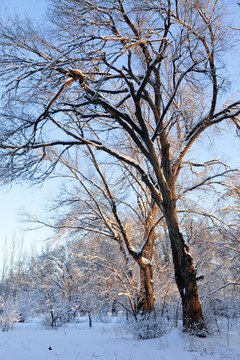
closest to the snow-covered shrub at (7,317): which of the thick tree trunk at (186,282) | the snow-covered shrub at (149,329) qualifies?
the snow-covered shrub at (149,329)

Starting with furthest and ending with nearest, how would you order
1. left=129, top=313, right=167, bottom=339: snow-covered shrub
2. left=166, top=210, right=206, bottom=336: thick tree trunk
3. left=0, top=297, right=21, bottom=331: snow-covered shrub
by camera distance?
left=0, top=297, right=21, bottom=331: snow-covered shrub → left=129, top=313, right=167, bottom=339: snow-covered shrub → left=166, top=210, right=206, bottom=336: thick tree trunk

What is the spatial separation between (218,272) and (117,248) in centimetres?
500

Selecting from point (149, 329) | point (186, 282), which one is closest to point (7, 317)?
point (149, 329)

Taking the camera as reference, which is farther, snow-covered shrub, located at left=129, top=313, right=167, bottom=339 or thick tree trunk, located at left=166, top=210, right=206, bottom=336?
snow-covered shrub, located at left=129, top=313, right=167, bottom=339

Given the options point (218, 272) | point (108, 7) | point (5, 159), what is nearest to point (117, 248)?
point (218, 272)

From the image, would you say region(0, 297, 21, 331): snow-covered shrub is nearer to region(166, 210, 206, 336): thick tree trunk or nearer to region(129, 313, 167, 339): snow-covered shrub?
region(129, 313, 167, 339): snow-covered shrub

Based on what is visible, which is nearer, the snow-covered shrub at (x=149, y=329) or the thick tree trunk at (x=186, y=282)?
the thick tree trunk at (x=186, y=282)

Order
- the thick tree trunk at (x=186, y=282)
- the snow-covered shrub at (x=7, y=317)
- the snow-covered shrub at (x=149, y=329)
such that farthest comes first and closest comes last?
the snow-covered shrub at (x=7, y=317) → the snow-covered shrub at (x=149, y=329) → the thick tree trunk at (x=186, y=282)

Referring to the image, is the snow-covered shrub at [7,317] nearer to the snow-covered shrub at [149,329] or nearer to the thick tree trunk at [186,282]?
the snow-covered shrub at [149,329]

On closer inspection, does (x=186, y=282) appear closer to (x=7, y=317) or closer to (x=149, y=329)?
(x=149, y=329)

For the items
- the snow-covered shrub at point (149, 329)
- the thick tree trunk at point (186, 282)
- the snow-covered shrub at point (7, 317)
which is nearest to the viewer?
the thick tree trunk at point (186, 282)

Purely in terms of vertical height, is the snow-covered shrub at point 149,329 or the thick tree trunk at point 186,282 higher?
Result: the thick tree trunk at point 186,282

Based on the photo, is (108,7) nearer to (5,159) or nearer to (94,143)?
(94,143)

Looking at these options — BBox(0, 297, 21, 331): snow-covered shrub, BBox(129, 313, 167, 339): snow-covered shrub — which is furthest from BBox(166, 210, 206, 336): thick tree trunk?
BBox(0, 297, 21, 331): snow-covered shrub
